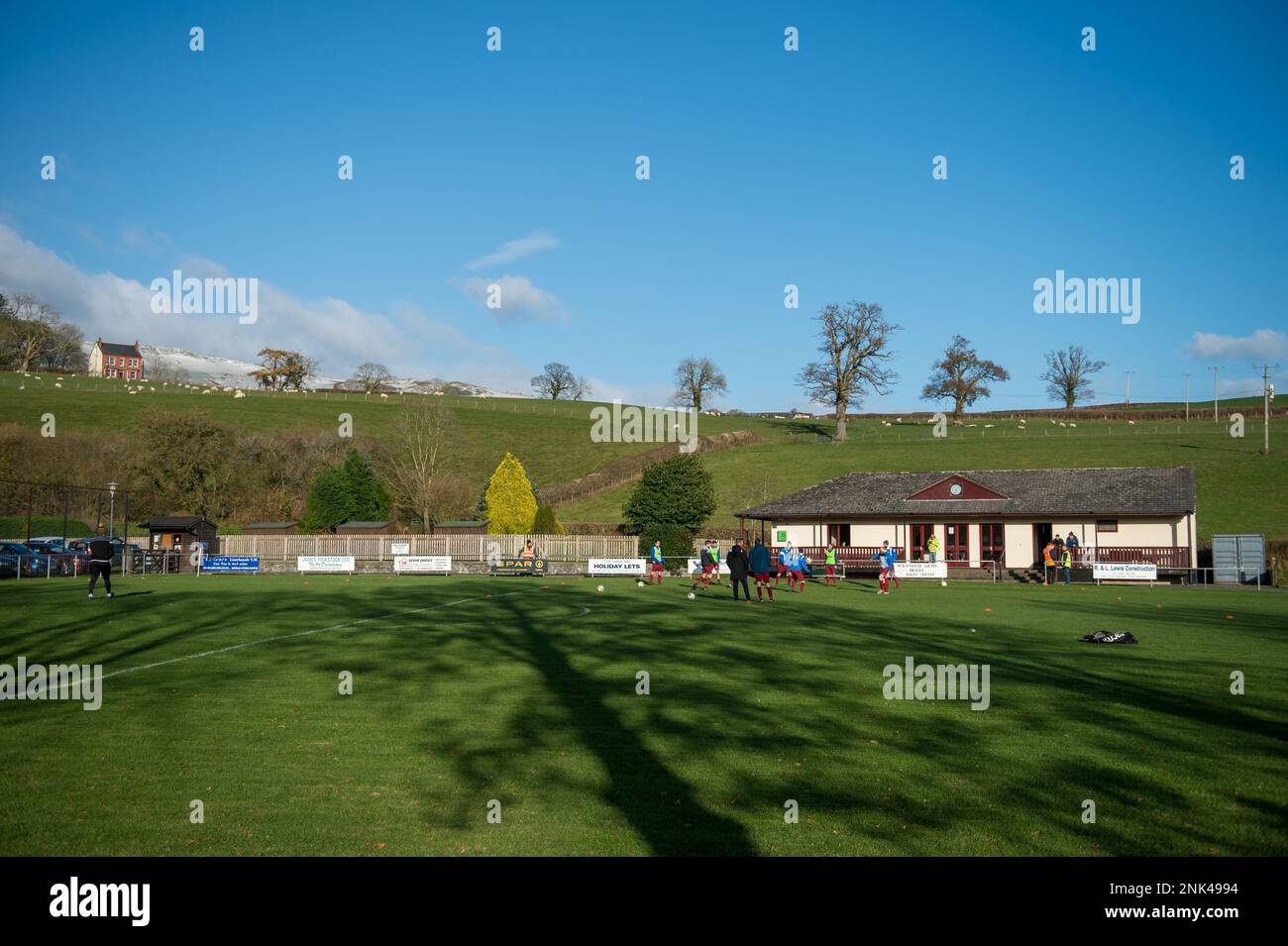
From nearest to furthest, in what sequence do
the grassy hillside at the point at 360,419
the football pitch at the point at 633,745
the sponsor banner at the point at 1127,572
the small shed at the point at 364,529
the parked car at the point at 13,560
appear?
the football pitch at the point at 633,745
the parked car at the point at 13,560
the sponsor banner at the point at 1127,572
the small shed at the point at 364,529
the grassy hillside at the point at 360,419

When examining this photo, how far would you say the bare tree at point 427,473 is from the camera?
215 ft

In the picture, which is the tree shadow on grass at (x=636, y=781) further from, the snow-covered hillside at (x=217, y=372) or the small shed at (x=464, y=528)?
the snow-covered hillside at (x=217, y=372)

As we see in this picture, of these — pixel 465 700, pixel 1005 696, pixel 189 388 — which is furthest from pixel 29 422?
pixel 1005 696

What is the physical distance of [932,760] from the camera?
339 inches

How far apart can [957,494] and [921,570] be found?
1009cm

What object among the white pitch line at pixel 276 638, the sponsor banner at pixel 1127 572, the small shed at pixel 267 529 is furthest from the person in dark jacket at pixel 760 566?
the small shed at pixel 267 529

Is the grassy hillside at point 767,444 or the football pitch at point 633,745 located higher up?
the grassy hillside at point 767,444

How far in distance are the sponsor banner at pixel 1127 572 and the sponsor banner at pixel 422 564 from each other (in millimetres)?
32724

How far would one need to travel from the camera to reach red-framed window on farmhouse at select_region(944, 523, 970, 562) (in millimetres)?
53938

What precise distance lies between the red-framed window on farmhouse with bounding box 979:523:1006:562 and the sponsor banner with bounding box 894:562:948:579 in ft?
25.3

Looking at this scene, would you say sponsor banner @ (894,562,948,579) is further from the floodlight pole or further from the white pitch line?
the floodlight pole
